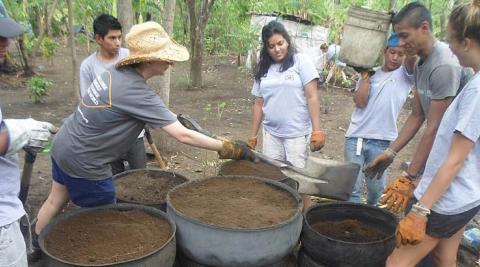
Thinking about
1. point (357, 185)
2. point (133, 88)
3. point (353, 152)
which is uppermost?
point (133, 88)

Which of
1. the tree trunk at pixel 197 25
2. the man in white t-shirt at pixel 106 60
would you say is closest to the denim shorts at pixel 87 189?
the man in white t-shirt at pixel 106 60

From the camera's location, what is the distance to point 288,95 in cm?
321

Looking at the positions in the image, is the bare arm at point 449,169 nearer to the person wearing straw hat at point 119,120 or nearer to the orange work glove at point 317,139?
the person wearing straw hat at point 119,120

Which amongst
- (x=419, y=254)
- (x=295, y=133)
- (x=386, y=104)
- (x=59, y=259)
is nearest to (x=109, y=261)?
(x=59, y=259)

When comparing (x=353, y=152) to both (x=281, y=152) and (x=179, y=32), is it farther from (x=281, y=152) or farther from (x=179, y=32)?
(x=179, y=32)

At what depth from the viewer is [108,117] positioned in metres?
2.31

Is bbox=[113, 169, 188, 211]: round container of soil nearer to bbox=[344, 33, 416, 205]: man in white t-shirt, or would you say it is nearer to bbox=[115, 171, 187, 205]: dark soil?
bbox=[115, 171, 187, 205]: dark soil

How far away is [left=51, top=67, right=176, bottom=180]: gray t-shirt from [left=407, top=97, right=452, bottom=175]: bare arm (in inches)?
58.1

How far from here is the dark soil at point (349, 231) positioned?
8.55 ft

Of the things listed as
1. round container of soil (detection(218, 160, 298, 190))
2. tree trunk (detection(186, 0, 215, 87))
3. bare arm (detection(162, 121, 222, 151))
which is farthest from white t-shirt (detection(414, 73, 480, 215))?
tree trunk (detection(186, 0, 215, 87))

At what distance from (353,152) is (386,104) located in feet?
1.49

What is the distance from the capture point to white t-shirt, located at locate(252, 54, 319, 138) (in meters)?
3.20

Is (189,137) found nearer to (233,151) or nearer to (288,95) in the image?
(233,151)

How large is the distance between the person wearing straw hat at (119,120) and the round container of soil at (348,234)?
0.69m
